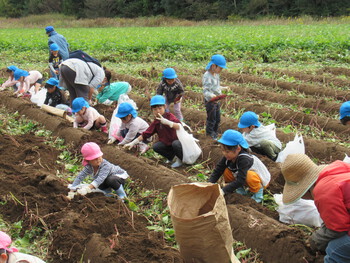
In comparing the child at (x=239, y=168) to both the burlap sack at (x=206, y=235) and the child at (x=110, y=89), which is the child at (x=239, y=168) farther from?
the child at (x=110, y=89)

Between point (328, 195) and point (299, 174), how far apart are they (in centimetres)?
53

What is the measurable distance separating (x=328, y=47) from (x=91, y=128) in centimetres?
1193

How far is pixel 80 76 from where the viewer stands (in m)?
8.08

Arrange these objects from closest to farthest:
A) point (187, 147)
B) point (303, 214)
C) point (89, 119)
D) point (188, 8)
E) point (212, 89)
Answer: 1. point (303, 214)
2. point (187, 147)
3. point (212, 89)
4. point (89, 119)
5. point (188, 8)

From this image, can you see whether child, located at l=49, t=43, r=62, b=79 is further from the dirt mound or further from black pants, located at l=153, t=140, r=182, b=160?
black pants, located at l=153, t=140, r=182, b=160

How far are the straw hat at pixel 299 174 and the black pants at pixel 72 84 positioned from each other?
5.68 meters

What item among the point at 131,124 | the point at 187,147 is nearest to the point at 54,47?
the point at 131,124

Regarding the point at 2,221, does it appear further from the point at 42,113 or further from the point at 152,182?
the point at 42,113

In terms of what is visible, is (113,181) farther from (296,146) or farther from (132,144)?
(296,146)

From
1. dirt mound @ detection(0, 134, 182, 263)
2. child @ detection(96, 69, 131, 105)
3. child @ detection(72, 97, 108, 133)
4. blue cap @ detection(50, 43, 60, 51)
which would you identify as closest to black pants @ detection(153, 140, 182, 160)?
dirt mound @ detection(0, 134, 182, 263)

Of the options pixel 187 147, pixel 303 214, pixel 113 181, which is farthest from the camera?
pixel 187 147

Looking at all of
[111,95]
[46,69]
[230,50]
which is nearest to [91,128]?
[111,95]

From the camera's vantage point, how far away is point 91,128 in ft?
26.3

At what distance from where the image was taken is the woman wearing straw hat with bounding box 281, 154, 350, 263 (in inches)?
114
